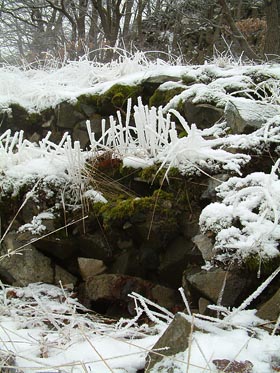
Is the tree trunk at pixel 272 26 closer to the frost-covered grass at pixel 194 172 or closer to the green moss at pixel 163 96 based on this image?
the green moss at pixel 163 96

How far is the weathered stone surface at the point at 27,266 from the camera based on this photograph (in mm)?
2596

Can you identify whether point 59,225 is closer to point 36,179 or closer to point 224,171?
point 36,179

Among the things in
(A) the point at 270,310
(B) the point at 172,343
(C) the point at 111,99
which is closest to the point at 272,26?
(C) the point at 111,99

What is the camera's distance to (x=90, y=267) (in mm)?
2580

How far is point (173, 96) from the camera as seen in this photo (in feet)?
11.5

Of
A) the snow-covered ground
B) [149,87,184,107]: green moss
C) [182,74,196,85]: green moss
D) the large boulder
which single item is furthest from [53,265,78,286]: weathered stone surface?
[182,74,196,85]: green moss

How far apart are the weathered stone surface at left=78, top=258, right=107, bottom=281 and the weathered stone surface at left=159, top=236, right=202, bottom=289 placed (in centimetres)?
42

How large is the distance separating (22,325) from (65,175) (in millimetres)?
1169

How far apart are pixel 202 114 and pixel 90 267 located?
4.89 ft

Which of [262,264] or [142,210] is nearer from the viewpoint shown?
[262,264]

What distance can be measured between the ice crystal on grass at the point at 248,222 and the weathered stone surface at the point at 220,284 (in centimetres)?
14

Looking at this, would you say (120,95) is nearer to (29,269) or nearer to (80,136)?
(80,136)

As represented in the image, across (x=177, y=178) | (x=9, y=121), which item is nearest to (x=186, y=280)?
(x=177, y=178)

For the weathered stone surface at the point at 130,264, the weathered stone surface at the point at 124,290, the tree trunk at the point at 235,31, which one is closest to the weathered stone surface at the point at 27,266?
the weathered stone surface at the point at 124,290
